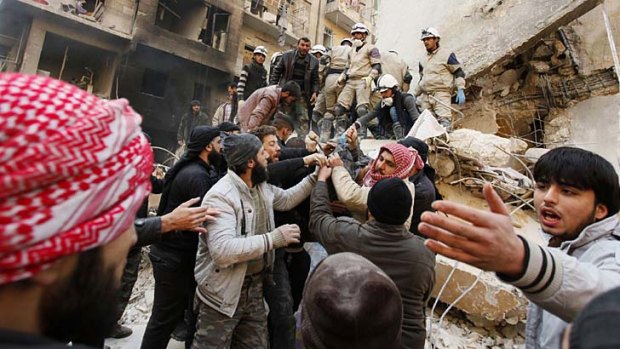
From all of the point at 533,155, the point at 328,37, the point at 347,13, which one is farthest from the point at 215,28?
the point at 533,155

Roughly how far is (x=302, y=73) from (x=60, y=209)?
6835 mm

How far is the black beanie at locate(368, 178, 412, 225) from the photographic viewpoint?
179cm

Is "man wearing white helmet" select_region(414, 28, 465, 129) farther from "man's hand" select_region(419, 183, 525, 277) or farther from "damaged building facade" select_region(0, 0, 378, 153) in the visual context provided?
"damaged building facade" select_region(0, 0, 378, 153)

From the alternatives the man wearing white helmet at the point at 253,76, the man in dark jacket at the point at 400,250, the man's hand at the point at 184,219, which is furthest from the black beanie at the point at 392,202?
the man wearing white helmet at the point at 253,76

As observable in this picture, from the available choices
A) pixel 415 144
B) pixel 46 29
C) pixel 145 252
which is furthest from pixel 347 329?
pixel 46 29

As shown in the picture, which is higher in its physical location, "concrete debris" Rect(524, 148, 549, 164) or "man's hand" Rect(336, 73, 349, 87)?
"man's hand" Rect(336, 73, 349, 87)

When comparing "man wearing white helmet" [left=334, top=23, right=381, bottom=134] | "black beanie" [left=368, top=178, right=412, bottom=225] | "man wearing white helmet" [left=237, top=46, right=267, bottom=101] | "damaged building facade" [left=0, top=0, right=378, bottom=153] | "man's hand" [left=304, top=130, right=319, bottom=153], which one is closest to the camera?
"black beanie" [left=368, top=178, right=412, bottom=225]

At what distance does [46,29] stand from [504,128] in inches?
720

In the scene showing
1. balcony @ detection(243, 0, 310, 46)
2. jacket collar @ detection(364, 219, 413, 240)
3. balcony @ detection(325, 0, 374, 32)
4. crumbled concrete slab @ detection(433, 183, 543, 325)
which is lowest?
crumbled concrete slab @ detection(433, 183, 543, 325)

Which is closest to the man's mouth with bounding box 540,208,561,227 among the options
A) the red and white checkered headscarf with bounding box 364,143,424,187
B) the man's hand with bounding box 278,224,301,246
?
the red and white checkered headscarf with bounding box 364,143,424,187

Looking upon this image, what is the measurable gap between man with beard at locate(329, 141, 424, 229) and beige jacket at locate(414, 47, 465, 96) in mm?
4566

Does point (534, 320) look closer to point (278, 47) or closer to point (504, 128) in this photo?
point (504, 128)

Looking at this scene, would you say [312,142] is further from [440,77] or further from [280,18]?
[280,18]

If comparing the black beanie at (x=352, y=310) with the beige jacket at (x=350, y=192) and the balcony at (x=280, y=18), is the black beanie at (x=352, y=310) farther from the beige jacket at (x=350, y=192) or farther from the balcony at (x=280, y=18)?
the balcony at (x=280, y=18)
